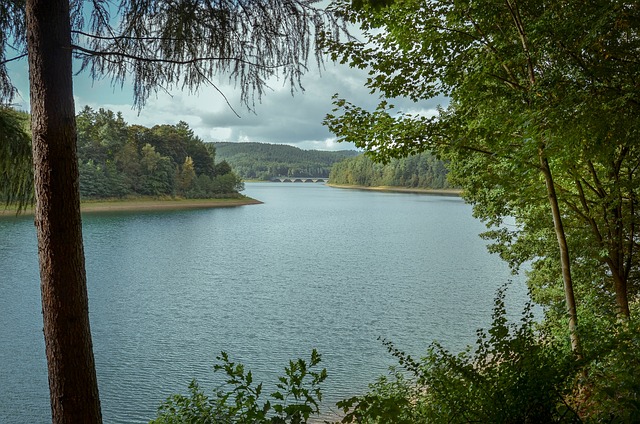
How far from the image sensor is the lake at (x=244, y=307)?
30.9 feet

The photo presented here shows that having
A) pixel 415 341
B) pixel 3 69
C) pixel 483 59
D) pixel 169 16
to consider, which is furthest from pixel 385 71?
pixel 415 341

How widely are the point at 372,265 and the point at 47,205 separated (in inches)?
764

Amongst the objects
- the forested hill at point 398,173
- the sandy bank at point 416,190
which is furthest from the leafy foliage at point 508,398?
the sandy bank at point 416,190

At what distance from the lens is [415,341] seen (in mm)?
11383

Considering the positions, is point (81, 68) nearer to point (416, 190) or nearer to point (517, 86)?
point (517, 86)

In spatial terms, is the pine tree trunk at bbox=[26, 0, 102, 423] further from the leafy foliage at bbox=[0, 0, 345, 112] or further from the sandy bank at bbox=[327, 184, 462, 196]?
the sandy bank at bbox=[327, 184, 462, 196]

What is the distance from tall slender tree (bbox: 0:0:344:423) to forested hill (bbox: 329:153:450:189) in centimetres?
7205

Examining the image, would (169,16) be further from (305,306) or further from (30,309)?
(30,309)

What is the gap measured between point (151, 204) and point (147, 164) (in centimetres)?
429

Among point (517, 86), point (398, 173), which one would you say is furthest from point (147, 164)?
point (398, 173)

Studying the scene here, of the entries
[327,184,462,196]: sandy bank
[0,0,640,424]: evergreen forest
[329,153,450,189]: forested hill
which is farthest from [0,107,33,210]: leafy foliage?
[327,184,462,196]: sandy bank

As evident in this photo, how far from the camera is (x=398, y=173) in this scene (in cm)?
9181

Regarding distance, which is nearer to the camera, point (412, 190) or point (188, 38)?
point (188, 38)

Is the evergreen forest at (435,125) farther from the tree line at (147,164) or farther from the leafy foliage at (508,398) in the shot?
the tree line at (147,164)
